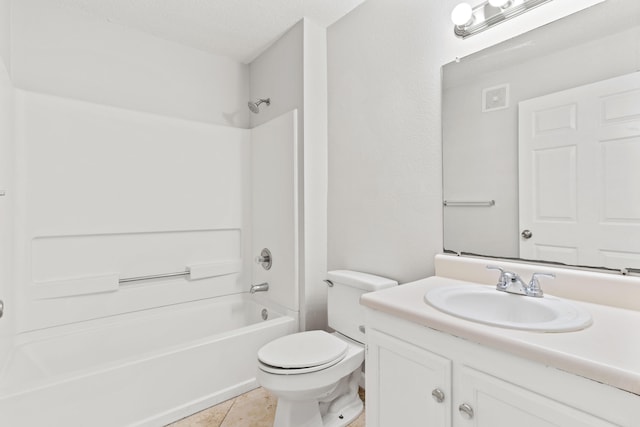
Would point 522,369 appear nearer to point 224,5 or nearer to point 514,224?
point 514,224

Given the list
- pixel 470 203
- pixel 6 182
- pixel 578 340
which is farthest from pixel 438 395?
pixel 6 182

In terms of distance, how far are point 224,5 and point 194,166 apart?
3.58 feet

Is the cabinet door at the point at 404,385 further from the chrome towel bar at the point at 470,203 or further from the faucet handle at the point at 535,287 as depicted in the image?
the chrome towel bar at the point at 470,203

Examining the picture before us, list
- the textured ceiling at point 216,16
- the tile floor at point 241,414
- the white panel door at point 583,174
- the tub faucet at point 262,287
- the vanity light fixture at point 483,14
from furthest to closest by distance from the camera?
1. the tub faucet at point 262,287
2. the textured ceiling at point 216,16
3. the tile floor at point 241,414
4. the vanity light fixture at point 483,14
5. the white panel door at point 583,174

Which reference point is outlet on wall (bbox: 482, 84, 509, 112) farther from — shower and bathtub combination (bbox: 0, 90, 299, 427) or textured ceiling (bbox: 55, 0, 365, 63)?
shower and bathtub combination (bbox: 0, 90, 299, 427)

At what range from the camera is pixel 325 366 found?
148 centimetres

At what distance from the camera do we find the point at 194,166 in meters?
2.42

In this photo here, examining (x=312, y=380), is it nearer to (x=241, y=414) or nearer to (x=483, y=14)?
(x=241, y=414)

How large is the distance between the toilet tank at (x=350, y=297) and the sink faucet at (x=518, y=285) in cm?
61

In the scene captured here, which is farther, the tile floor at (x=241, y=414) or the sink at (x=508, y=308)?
the tile floor at (x=241, y=414)

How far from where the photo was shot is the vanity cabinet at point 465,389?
0.71 metres

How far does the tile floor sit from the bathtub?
0.13 ft

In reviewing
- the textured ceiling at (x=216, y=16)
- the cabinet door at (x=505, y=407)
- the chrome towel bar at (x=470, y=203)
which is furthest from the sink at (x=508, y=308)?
the textured ceiling at (x=216, y=16)

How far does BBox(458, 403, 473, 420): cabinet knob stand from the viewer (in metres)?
0.90
